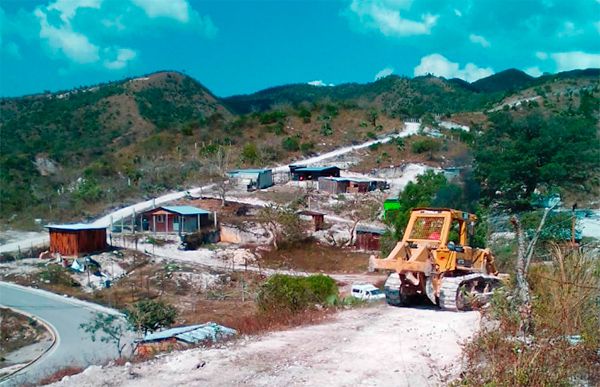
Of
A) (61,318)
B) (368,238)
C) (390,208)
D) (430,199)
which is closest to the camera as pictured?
(61,318)

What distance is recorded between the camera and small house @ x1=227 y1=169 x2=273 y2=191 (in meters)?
46.2

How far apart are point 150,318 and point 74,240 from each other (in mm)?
14685

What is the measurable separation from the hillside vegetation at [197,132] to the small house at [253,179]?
448 cm

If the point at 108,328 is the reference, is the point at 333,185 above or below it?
above

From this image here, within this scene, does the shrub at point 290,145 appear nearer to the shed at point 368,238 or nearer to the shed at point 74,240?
the shed at point 368,238

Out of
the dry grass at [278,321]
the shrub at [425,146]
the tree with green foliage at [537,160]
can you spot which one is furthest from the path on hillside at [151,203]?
the dry grass at [278,321]

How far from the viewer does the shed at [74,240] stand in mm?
31484

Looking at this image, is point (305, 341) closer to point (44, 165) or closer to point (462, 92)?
point (44, 165)

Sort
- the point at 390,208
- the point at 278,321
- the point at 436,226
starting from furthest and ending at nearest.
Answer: the point at 390,208 < the point at 436,226 < the point at 278,321

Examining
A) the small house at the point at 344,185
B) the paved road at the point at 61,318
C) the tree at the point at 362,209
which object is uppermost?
the small house at the point at 344,185

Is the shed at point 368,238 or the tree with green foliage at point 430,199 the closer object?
the tree with green foliage at point 430,199

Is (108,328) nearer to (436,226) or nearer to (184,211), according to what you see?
(436,226)

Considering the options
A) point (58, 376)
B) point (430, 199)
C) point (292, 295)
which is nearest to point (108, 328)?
point (292, 295)

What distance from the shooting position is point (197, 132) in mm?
68312
